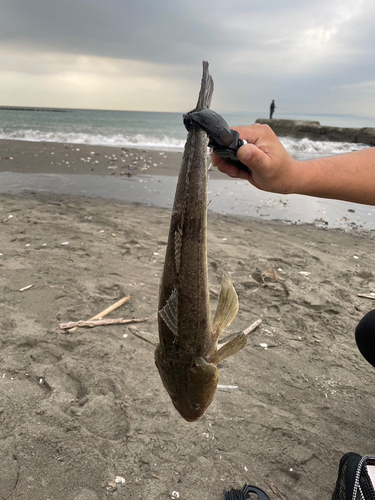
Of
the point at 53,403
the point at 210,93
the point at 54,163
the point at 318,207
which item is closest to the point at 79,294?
the point at 53,403

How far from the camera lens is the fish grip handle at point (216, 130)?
189 centimetres

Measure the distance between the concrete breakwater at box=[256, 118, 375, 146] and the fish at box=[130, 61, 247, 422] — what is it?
112 feet

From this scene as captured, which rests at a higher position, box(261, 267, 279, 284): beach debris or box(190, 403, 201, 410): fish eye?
box(190, 403, 201, 410): fish eye

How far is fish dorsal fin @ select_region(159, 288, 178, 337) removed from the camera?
2.05m

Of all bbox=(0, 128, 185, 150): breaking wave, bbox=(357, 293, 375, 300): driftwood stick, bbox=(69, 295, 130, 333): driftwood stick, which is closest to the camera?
bbox=(69, 295, 130, 333): driftwood stick

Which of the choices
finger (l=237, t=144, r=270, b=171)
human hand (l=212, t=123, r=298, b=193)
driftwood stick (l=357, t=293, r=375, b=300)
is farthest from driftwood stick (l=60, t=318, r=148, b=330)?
driftwood stick (l=357, t=293, r=375, b=300)

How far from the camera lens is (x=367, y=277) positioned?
662cm

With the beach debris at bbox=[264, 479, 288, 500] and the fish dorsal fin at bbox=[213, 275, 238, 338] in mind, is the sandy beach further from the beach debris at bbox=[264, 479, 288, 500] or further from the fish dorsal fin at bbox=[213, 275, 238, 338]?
the fish dorsal fin at bbox=[213, 275, 238, 338]

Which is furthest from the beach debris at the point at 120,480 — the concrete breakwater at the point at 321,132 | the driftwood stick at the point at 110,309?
the concrete breakwater at the point at 321,132

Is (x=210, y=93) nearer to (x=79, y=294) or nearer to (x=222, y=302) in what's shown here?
(x=222, y=302)

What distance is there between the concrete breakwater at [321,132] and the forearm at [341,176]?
3293cm

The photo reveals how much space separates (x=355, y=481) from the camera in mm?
2273

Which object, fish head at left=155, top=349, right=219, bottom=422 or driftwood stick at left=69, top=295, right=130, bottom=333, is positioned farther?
driftwood stick at left=69, top=295, right=130, bottom=333

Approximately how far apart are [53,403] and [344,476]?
2.51 m
